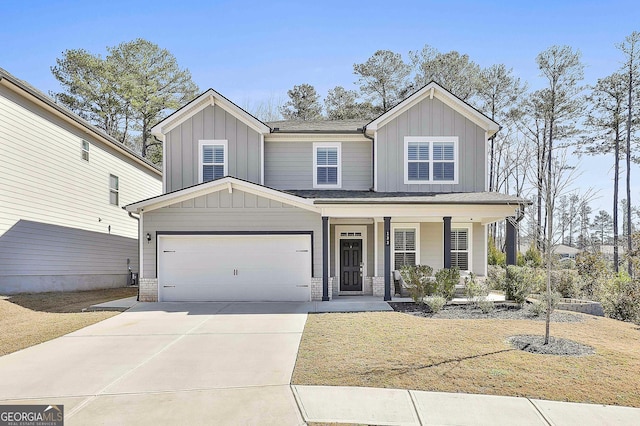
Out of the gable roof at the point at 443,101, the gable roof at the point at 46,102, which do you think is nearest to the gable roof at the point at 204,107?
the gable roof at the point at 46,102

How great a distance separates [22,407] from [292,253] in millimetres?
9403

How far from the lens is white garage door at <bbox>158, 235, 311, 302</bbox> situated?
565 inches

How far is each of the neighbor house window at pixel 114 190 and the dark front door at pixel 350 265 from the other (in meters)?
11.2

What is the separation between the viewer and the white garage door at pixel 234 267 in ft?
47.1

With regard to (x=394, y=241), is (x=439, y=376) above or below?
below

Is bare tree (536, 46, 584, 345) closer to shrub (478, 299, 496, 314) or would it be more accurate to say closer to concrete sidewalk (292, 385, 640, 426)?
shrub (478, 299, 496, 314)

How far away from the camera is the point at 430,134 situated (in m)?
16.0

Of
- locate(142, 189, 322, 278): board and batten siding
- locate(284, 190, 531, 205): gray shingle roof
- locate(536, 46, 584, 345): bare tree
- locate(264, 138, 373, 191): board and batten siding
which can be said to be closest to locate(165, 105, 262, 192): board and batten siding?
locate(264, 138, 373, 191): board and batten siding

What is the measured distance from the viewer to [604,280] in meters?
16.6

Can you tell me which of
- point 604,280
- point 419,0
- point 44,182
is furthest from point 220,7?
point 604,280

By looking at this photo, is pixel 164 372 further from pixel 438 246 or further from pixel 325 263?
pixel 438 246

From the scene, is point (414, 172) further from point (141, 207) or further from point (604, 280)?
point (141, 207)

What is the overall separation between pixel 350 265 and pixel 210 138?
684 cm

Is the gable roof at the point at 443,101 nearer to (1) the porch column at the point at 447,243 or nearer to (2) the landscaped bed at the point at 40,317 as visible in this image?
(1) the porch column at the point at 447,243
